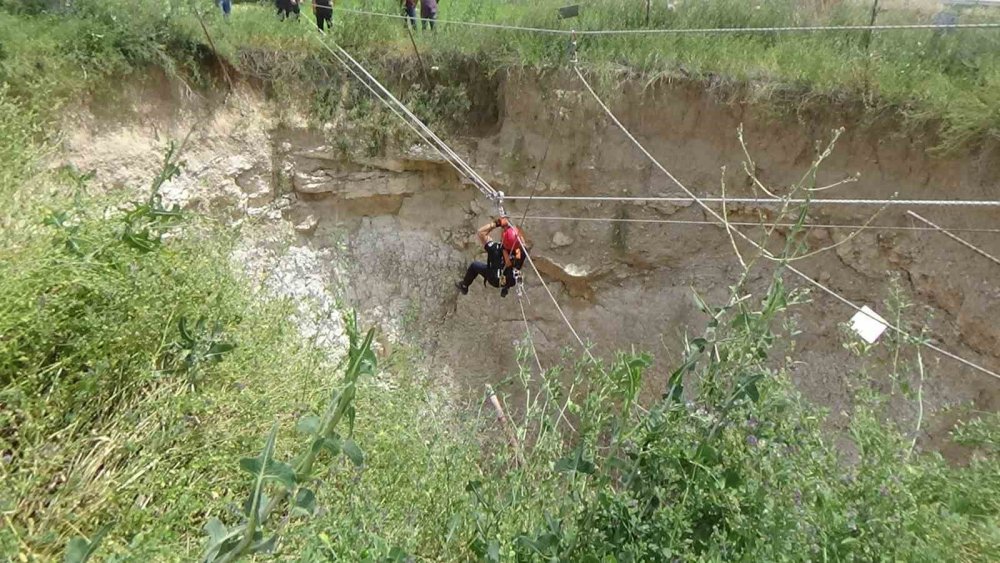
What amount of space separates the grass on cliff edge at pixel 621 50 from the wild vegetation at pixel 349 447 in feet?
8.18

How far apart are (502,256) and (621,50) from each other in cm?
279

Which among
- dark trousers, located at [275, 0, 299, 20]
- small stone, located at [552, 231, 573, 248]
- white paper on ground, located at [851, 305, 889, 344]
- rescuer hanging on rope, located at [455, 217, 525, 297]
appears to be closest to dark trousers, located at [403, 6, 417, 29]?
dark trousers, located at [275, 0, 299, 20]

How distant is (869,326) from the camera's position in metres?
2.20

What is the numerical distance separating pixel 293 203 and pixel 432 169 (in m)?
1.47

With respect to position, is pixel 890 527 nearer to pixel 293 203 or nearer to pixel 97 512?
pixel 97 512

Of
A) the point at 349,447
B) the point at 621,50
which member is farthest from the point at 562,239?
the point at 349,447

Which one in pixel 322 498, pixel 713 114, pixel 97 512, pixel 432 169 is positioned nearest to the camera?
pixel 97 512

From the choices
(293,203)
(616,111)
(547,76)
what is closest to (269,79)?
(293,203)

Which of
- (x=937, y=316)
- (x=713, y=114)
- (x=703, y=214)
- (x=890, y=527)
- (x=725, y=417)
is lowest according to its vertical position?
(x=937, y=316)

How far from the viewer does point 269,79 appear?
676 centimetres

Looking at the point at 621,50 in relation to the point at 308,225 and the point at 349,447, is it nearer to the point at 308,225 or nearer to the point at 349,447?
the point at 308,225

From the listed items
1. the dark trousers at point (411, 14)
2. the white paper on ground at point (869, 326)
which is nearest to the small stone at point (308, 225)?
the dark trousers at point (411, 14)

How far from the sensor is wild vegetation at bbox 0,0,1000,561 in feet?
6.11

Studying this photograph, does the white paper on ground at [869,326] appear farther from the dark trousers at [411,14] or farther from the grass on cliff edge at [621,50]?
the dark trousers at [411,14]
